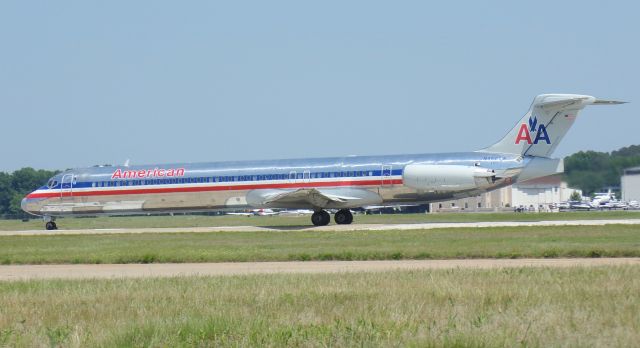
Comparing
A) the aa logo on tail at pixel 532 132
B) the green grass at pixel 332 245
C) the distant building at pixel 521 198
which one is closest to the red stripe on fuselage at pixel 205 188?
the aa logo on tail at pixel 532 132

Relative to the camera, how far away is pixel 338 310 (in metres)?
12.9

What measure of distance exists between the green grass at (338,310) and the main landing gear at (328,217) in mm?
26658

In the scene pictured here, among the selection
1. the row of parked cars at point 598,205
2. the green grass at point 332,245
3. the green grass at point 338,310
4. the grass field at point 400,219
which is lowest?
the green grass at point 338,310

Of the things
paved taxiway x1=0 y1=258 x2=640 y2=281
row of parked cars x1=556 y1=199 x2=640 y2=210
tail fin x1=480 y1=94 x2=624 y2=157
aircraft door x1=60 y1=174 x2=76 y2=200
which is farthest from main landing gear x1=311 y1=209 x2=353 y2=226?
row of parked cars x1=556 y1=199 x2=640 y2=210

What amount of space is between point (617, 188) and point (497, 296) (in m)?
60.7

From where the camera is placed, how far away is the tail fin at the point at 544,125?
39.5m

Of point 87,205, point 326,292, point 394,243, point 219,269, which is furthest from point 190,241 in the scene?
point 326,292

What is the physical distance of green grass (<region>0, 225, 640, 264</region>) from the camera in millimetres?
24297

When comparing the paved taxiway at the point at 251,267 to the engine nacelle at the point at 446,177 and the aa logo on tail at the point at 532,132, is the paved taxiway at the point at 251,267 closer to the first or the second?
the engine nacelle at the point at 446,177

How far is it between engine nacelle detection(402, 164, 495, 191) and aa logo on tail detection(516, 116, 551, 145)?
6.55 ft

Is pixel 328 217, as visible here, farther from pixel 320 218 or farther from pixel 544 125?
pixel 544 125

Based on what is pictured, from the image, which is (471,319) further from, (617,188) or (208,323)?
(617,188)

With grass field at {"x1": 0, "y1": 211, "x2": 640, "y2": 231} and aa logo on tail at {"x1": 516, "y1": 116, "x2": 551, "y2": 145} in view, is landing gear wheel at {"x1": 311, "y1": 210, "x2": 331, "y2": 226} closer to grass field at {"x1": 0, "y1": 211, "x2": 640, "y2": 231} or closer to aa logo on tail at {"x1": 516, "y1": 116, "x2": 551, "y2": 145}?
grass field at {"x1": 0, "y1": 211, "x2": 640, "y2": 231}

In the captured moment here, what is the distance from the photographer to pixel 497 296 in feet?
44.9
